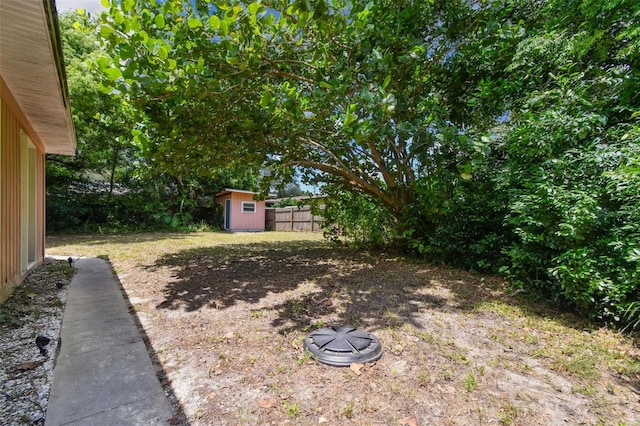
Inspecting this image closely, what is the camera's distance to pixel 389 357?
2.32 m

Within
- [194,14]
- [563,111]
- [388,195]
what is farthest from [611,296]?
[194,14]

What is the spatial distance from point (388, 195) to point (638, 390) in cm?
509

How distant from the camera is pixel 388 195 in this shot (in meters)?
6.79

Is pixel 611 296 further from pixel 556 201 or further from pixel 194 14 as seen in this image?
pixel 194 14

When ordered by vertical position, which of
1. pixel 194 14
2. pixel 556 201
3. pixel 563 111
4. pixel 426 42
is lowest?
pixel 556 201

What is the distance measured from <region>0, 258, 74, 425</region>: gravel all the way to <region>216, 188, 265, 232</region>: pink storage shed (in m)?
13.3

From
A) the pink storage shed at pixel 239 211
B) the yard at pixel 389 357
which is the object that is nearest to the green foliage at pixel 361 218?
the yard at pixel 389 357

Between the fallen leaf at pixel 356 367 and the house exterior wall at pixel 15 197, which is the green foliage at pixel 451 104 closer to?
the house exterior wall at pixel 15 197

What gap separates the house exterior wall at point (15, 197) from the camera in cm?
348

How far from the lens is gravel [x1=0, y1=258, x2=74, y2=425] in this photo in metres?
1.72

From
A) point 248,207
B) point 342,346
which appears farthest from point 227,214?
point 342,346

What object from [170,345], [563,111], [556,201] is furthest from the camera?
[563,111]

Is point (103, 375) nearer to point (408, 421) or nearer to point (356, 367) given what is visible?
point (356, 367)

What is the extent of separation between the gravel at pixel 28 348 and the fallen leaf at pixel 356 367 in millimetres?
1829
